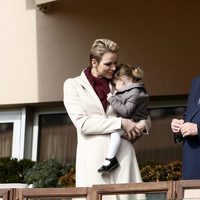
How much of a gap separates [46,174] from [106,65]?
3011 mm

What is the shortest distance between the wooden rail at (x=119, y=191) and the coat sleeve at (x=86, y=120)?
23.9 inches

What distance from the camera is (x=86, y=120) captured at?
6.68 meters

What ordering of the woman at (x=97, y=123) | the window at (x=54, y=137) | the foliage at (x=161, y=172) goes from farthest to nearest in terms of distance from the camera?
the window at (x=54, y=137) < the foliage at (x=161, y=172) < the woman at (x=97, y=123)

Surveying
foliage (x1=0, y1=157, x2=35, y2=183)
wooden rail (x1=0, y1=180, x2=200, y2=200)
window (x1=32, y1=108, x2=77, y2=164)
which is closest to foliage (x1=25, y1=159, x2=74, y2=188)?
foliage (x1=0, y1=157, x2=35, y2=183)

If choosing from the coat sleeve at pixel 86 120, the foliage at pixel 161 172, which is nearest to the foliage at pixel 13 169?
the foliage at pixel 161 172

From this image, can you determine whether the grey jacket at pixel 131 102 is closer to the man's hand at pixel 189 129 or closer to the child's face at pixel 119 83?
the child's face at pixel 119 83

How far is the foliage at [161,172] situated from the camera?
8.95 meters

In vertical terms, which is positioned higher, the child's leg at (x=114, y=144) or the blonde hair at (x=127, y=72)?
the blonde hair at (x=127, y=72)

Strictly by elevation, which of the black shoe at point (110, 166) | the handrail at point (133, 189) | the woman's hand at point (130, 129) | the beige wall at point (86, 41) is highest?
the beige wall at point (86, 41)

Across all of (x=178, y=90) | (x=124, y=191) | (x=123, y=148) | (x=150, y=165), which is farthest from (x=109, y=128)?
(x=178, y=90)

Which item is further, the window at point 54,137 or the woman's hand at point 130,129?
the window at point 54,137

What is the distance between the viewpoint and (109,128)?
6.66 metres

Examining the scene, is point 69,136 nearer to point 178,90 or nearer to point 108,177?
point 178,90

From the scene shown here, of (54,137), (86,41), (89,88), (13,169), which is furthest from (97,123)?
(54,137)
